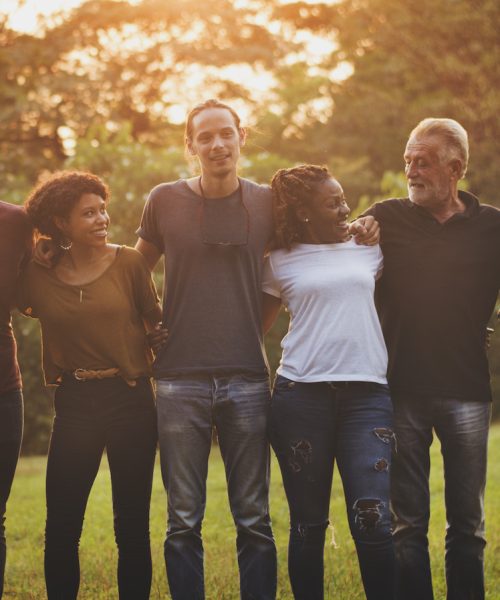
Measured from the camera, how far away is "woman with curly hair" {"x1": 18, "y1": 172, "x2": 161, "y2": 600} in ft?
13.8

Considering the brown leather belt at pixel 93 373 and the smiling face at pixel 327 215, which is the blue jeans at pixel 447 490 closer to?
the smiling face at pixel 327 215

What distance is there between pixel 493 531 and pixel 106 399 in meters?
4.12

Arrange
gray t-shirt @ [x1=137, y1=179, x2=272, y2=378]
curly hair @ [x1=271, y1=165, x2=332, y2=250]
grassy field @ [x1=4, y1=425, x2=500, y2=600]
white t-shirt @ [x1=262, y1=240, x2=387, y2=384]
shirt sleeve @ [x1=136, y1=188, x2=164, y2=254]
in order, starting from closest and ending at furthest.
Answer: white t-shirt @ [x1=262, y1=240, x2=387, y2=384] < gray t-shirt @ [x1=137, y1=179, x2=272, y2=378] < curly hair @ [x1=271, y1=165, x2=332, y2=250] < shirt sleeve @ [x1=136, y1=188, x2=164, y2=254] < grassy field @ [x1=4, y1=425, x2=500, y2=600]

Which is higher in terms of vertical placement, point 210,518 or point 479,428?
point 479,428

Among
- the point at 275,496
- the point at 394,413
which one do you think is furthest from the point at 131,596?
the point at 275,496

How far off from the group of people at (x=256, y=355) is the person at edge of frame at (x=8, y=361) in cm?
1

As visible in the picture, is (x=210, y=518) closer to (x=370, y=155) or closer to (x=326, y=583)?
(x=326, y=583)

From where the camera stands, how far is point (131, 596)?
14.1ft

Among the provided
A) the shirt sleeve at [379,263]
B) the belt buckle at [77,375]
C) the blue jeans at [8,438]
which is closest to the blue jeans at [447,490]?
the shirt sleeve at [379,263]

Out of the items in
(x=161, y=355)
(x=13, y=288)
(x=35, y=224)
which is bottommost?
(x=161, y=355)

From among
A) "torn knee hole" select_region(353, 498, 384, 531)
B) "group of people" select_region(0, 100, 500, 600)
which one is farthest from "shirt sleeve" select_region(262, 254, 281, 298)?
"torn knee hole" select_region(353, 498, 384, 531)

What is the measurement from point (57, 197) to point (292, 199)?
1055 mm

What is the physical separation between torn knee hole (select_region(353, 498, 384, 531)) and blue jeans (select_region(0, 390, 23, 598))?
5.07ft

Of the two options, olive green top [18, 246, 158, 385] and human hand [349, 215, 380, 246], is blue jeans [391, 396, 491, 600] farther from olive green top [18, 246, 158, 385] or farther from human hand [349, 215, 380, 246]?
olive green top [18, 246, 158, 385]
